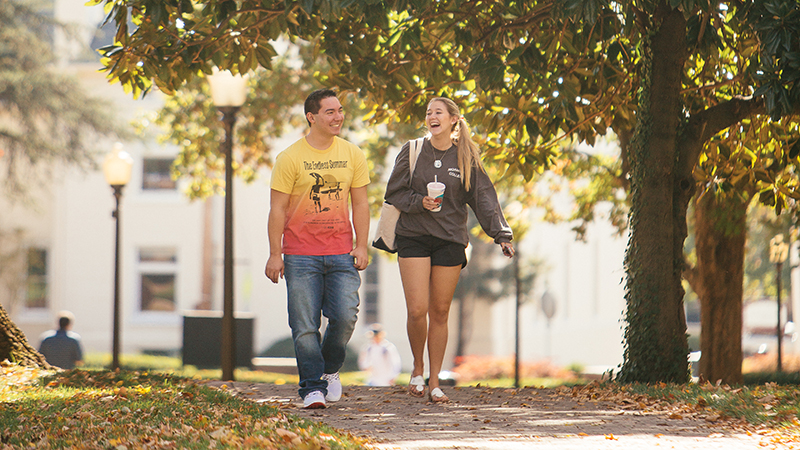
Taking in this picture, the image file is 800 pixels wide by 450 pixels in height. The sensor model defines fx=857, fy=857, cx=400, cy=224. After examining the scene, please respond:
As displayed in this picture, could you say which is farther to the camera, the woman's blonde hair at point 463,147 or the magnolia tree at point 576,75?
the magnolia tree at point 576,75

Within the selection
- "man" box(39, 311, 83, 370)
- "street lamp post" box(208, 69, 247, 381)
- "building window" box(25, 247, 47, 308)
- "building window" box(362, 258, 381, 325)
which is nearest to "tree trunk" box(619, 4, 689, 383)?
"street lamp post" box(208, 69, 247, 381)

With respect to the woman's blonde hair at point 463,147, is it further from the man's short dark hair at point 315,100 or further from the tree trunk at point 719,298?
the tree trunk at point 719,298

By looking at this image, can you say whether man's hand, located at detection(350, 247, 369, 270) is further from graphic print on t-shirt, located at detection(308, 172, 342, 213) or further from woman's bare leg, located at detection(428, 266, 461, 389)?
woman's bare leg, located at detection(428, 266, 461, 389)

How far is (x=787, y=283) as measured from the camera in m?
29.3

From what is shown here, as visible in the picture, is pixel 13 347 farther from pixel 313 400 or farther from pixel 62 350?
pixel 62 350

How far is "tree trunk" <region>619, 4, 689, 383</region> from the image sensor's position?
7410 millimetres

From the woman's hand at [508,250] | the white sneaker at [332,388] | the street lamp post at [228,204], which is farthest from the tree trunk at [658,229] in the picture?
the street lamp post at [228,204]

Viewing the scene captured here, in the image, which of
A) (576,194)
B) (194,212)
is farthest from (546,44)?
(194,212)

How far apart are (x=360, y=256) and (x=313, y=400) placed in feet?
3.29

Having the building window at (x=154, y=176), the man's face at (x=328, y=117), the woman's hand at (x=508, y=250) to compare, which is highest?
the building window at (x=154, y=176)

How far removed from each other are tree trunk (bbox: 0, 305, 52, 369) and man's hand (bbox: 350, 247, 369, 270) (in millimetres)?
3885

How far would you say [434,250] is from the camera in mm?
6027

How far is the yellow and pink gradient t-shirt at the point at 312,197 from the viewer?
222 inches

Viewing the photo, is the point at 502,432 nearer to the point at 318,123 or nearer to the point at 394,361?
the point at 318,123
